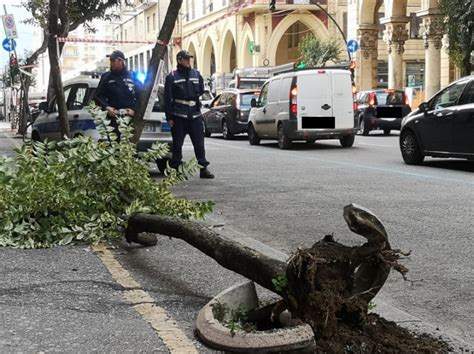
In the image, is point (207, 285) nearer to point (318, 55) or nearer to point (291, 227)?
point (291, 227)

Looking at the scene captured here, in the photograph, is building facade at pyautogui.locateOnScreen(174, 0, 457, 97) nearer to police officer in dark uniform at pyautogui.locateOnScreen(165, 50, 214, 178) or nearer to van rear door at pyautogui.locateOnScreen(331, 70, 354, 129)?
van rear door at pyautogui.locateOnScreen(331, 70, 354, 129)

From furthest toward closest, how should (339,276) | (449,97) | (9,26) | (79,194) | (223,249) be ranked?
(9,26) → (449,97) → (79,194) → (223,249) → (339,276)

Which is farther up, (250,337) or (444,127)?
(444,127)

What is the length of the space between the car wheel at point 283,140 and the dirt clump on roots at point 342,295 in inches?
545

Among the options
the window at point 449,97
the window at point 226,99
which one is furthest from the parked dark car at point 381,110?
the window at point 449,97

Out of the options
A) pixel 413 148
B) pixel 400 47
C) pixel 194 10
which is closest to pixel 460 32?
pixel 400 47

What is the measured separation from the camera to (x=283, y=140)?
56.7 feet

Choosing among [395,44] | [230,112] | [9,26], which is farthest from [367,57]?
[9,26]

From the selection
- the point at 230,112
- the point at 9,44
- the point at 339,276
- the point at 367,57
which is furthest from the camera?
the point at 367,57

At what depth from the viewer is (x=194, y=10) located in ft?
202

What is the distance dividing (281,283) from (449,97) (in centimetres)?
931

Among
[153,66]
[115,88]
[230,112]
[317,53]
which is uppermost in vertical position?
[317,53]

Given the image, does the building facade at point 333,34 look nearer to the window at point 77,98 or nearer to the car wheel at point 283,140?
the car wheel at point 283,140

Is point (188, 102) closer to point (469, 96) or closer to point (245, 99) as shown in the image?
point (469, 96)
